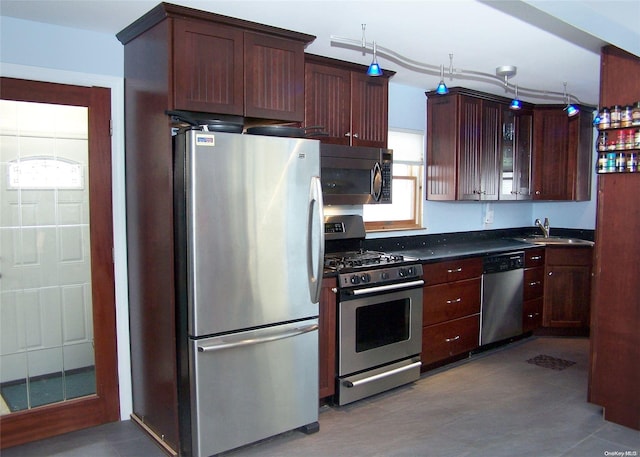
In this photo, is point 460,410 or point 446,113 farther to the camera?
point 446,113

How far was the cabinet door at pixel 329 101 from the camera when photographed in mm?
3498

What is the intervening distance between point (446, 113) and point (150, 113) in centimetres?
278

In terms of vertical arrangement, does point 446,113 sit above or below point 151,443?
above

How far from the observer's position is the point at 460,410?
3.36 m

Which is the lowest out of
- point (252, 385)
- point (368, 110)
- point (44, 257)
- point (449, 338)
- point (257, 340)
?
point (449, 338)

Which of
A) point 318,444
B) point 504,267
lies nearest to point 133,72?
point 318,444

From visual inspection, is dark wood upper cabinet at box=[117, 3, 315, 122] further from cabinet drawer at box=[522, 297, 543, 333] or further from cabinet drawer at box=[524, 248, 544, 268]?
cabinet drawer at box=[522, 297, 543, 333]

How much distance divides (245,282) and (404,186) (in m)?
2.39

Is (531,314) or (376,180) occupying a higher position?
(376,180)

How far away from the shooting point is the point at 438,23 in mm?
2863

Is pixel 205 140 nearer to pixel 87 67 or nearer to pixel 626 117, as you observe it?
pixel 87 67

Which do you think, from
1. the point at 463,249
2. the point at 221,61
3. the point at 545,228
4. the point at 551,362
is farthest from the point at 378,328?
the point at 545,228

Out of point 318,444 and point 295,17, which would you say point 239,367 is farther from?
point 295,17

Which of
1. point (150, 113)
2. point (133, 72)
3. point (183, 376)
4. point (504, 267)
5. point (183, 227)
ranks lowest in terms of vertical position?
point (183, 376)
